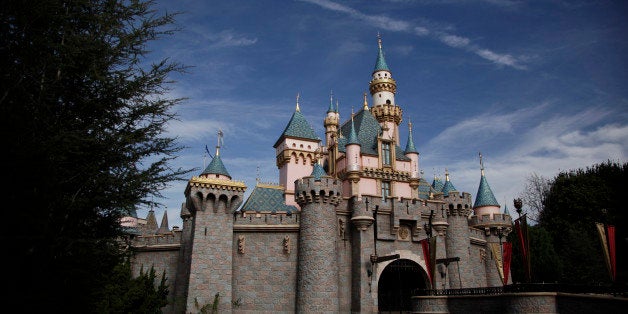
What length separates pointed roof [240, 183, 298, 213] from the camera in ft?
101

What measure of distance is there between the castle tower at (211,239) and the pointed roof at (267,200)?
488 cm

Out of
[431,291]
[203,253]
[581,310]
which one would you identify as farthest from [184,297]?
[581,310]

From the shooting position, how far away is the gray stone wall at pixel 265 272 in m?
24.4

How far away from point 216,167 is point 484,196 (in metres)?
19.0

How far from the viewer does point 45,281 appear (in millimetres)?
9508

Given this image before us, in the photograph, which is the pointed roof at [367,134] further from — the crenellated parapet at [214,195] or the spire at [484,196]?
the crenellated parapet at [214,195]

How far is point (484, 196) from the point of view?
111ft

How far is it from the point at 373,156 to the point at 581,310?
19.2m

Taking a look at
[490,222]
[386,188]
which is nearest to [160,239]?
[386,188]

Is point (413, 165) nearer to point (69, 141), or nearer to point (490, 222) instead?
point (490, 222)

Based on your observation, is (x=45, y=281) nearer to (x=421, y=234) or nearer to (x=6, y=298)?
(x=6, y=298)

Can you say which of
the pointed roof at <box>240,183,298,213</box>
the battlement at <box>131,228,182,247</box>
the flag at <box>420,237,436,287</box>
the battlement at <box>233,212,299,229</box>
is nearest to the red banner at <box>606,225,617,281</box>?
the flag at <box>420,237,436,287</box>

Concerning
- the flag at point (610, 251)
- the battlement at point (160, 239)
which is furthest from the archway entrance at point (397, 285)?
the battlement at point (160, 239)

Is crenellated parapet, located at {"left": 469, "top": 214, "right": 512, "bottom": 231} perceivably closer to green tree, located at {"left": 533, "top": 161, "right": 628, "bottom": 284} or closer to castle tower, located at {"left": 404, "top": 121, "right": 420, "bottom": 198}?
castle tower, located at {"left": 404, "top": 121, "right": 420, "bottom": 198}
